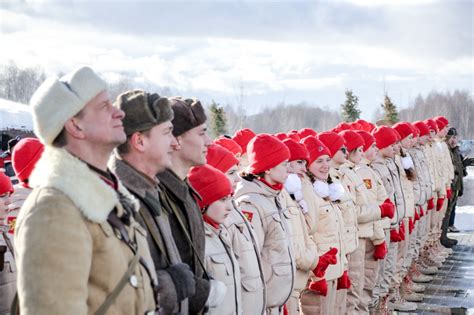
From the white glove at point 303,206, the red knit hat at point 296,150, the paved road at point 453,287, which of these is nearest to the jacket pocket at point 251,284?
the white glove at point 303,206

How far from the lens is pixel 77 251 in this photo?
250cm

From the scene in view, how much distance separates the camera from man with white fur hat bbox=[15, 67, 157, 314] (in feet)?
8.04

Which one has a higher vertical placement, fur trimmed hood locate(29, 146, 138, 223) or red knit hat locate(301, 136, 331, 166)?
fur trimmed hood locate(29, 146, 138, 223)

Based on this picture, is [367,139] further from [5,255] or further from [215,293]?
[215,293]

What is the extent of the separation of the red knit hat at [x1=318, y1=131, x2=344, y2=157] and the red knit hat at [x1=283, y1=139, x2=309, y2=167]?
1.39 metres

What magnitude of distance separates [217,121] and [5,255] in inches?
808

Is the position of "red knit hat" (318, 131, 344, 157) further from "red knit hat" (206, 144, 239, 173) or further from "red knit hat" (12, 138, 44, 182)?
"red knit hat" (12, 138, 44, 182)

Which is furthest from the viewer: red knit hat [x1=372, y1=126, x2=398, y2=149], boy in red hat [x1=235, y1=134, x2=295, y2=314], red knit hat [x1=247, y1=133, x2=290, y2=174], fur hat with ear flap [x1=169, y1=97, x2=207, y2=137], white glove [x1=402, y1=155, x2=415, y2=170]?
white glove [x1=402, y1=155, x2=415, y2=170]

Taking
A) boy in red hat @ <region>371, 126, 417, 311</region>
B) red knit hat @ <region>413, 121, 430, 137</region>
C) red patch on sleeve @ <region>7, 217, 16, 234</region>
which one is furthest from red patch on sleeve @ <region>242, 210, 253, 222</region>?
red knit hat @ <region>413, 121, 430, 137</region>

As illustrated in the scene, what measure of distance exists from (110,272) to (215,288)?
1111 mm

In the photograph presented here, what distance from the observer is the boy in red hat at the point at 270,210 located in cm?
536

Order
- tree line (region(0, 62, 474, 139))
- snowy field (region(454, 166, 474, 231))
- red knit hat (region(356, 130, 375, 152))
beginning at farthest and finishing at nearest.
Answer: tree line (region(0, 62, 474, 139)) < snowy field (region(454, 166, 474, 231)) < red knit hat (region(356, 130, 375, 152))

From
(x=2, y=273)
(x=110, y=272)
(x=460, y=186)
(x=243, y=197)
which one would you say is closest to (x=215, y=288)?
(x=110, y=272)

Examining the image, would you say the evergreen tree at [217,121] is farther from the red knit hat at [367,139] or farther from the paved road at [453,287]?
the red knit hat at [367,139]
